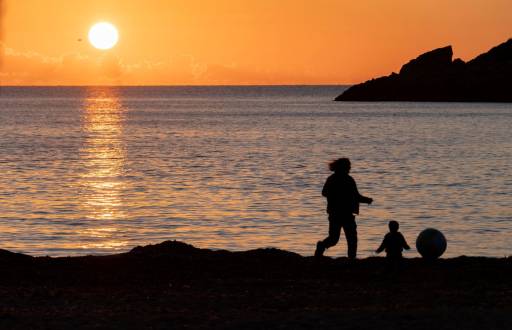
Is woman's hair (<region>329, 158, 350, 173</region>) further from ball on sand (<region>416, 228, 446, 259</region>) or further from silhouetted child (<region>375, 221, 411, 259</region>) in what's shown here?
ball on sand (<region>416, 228, 446, 259</region>)

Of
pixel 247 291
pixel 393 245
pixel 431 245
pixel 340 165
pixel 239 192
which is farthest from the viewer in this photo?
pixel 239 192

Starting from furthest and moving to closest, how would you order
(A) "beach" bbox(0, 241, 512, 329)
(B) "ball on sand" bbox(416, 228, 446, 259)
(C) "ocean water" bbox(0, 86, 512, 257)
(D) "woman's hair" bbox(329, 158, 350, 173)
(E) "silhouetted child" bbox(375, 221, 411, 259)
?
(C) "ocean water" bbox(0, 86, 512, 257) → (B) "ball on sand" bbox(416, 228, 446, 259) → (E) "silhouetted child" bbox(375, 221, 411, 259) → (D) "woman's hair" bbox(329, 158, 350, 173) → (A) "beach" bbox(0, 241, 512, 329)

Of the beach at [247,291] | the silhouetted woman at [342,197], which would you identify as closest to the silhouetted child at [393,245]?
the beach at [247,291]

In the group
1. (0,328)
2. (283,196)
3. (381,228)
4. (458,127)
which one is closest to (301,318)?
(0,328)

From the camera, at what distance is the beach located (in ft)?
37.0

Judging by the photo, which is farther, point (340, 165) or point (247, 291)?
point (340, 165)

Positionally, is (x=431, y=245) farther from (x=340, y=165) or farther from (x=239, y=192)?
(x=239, y=192)

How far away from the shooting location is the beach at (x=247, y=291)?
11266mm

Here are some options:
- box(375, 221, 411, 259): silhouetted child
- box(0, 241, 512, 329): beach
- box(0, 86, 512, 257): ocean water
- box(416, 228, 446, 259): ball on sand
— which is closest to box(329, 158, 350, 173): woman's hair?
box(375, 221, 411, 259): silhouetted child

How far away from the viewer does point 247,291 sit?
13.4 meters

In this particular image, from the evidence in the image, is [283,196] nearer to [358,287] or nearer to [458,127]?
[358,287]

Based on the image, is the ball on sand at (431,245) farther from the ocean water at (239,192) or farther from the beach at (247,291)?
the ocean water at (239,192)

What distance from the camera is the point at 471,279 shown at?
14430 mm

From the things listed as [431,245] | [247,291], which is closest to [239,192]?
[431,245]
